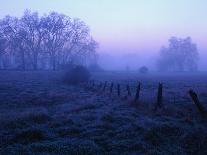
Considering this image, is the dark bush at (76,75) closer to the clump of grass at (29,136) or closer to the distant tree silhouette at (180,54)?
the clump of grass at (29,136)

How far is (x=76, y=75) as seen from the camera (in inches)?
1927

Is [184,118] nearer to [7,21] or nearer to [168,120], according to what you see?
[168,120]

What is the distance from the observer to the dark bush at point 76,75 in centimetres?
4881

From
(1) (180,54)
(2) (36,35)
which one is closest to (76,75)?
(2) (36,35)

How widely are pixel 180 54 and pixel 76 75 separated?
79161mm

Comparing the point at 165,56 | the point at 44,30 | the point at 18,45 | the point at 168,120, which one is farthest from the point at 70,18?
the point at 168,120

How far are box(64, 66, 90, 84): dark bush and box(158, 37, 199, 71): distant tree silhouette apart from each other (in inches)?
3010

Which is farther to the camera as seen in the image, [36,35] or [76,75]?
[36,35]

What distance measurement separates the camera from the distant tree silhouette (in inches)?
4729

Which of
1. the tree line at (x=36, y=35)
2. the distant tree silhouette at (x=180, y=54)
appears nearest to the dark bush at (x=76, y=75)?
the tree line at (x=36, y=35)

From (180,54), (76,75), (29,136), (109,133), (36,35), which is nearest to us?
(29,136)

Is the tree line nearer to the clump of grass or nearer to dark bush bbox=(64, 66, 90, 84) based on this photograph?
dark bush bbox=(64, 66, 90, 84)

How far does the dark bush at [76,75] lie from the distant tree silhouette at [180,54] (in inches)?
3010

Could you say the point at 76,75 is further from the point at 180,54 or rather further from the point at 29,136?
the point at 180,54
